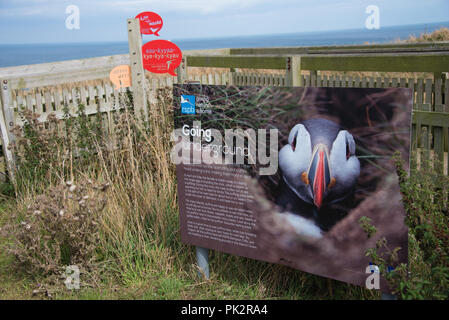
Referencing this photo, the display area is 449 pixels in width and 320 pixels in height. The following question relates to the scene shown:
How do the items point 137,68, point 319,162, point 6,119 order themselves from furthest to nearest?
point 137,68
point 6,119
point 319,162

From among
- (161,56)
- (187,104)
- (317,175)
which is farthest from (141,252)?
(161,56)

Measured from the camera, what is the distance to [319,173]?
2.86 m

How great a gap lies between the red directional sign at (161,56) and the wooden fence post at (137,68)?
12 cm

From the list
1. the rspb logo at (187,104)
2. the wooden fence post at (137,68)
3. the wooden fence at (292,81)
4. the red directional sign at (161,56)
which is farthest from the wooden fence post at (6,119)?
the rspb logo at (187,104)

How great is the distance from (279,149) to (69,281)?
2042mm

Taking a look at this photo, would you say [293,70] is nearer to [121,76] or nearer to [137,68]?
[137,68]

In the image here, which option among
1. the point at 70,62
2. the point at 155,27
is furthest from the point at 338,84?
the point at 70,62

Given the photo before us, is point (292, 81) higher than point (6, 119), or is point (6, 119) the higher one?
point (292, 81)

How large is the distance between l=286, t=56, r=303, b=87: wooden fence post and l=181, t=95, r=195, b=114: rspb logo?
3338 millimetres

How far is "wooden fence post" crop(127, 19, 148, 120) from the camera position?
628 centimetres

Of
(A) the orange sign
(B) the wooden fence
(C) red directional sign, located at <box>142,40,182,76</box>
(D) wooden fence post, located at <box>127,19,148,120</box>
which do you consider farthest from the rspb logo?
(A) the orange sign

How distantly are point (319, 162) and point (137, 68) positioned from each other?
4083 millimetres

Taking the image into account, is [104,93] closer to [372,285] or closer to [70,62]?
[70,62]

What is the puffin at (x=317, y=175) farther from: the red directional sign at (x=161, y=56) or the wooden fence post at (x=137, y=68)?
the red directional sign at (x=161, y=56)
